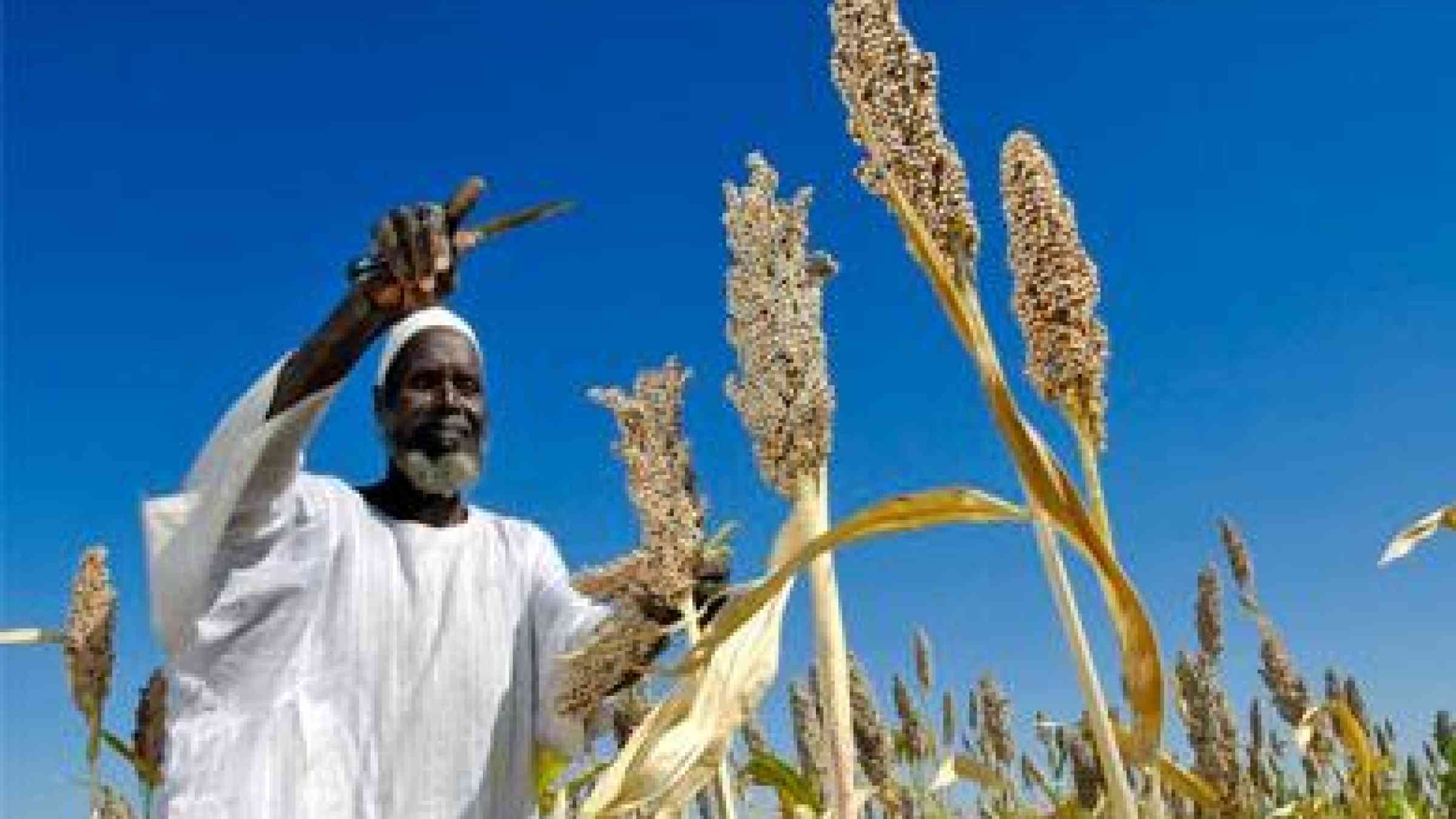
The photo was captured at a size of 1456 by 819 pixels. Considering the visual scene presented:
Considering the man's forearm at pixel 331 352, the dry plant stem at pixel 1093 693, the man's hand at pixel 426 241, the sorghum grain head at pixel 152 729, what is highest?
the man's forearm at pixel 331 352

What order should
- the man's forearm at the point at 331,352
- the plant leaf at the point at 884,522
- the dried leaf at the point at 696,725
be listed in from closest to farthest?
the plant leaf at the point at 884,522 < the dried leaf at the point at 696,725 < the man's forearm at the point at 331,352

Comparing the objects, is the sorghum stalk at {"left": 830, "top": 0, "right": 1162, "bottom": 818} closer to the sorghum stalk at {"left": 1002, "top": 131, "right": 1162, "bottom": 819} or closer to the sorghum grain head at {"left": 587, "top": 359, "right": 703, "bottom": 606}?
the sorghum stalk at {"left": 1002, "top": 131, "right": 1162, "bottom": 819}

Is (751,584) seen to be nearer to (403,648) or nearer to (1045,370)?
(1045,370)

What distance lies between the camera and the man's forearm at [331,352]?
13.0 ft

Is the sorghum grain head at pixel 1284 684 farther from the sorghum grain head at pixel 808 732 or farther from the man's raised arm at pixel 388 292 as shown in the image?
the man's raised arm at pixel 388 292

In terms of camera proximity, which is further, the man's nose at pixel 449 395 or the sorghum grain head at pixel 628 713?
the man's nose at pixel 449 395

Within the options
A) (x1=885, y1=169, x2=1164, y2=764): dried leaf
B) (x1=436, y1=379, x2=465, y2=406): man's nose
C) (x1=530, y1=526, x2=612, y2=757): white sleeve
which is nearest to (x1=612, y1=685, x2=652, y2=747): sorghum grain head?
(x1=530, y1=526, x2=612, y2=757): white sleeve

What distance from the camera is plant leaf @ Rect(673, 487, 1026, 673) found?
209 centimetres

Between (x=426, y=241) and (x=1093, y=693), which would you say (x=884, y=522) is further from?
(x=426, y=241)

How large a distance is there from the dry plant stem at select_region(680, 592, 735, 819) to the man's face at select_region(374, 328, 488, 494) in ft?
6.59

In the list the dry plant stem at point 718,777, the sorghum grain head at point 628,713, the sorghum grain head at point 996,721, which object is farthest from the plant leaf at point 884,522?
the sorghum grain head at point 996,721

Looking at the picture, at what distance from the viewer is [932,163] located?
1.95 m

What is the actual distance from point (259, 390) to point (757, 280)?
2.44 metres

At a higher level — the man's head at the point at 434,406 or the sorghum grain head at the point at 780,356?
the man's head at the point at 434,406
